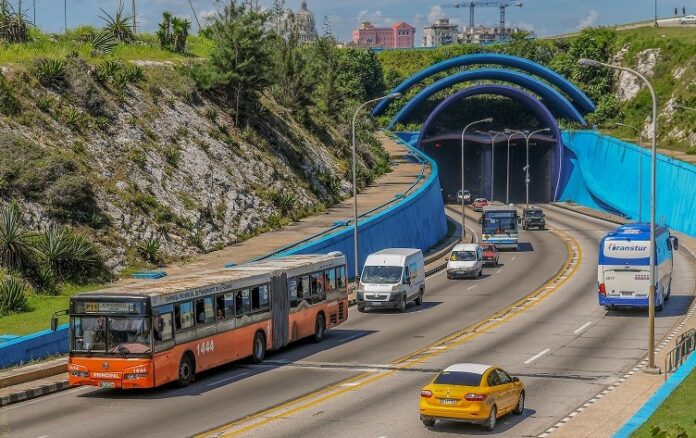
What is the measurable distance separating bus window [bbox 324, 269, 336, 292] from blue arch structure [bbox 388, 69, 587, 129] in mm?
100246

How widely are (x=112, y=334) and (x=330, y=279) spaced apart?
1308cm

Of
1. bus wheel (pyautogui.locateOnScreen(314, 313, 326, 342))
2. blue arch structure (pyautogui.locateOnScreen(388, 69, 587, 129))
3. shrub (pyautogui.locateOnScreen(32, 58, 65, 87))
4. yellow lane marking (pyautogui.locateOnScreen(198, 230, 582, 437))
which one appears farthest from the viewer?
blue arch structure (pyautogui.locateOnScreen(388, 69, 587, 129))

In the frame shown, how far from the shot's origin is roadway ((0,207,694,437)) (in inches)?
974

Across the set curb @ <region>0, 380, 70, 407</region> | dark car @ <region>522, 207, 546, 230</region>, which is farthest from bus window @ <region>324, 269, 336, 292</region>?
dark car @ <region>522, 207, 546, 230</region>

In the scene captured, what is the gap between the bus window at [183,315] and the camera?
29281 millimetres

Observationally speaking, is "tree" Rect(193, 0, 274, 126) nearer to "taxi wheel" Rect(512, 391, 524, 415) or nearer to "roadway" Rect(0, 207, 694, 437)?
"roadway" Rect(0, 207, 694, 437)

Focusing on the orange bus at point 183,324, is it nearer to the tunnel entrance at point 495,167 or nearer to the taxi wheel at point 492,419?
the taxi wheel at point 492,419

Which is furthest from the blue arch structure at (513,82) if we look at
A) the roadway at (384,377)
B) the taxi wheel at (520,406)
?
the taxi wheel at (520,406)

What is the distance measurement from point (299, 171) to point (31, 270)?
30.8 m

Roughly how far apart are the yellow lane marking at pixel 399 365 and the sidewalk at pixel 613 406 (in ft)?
20.7

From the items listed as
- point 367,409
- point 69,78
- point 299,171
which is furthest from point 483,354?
point 299,171

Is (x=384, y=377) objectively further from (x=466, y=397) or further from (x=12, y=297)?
(x=12, y=297)

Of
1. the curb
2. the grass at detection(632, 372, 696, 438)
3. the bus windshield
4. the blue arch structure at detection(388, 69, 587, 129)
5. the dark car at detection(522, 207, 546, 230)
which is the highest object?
the blue arch structure at detection(388, 69, 587, 129)

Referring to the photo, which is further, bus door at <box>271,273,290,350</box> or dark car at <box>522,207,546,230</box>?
dark car at <box>522,207,546,230</box>
